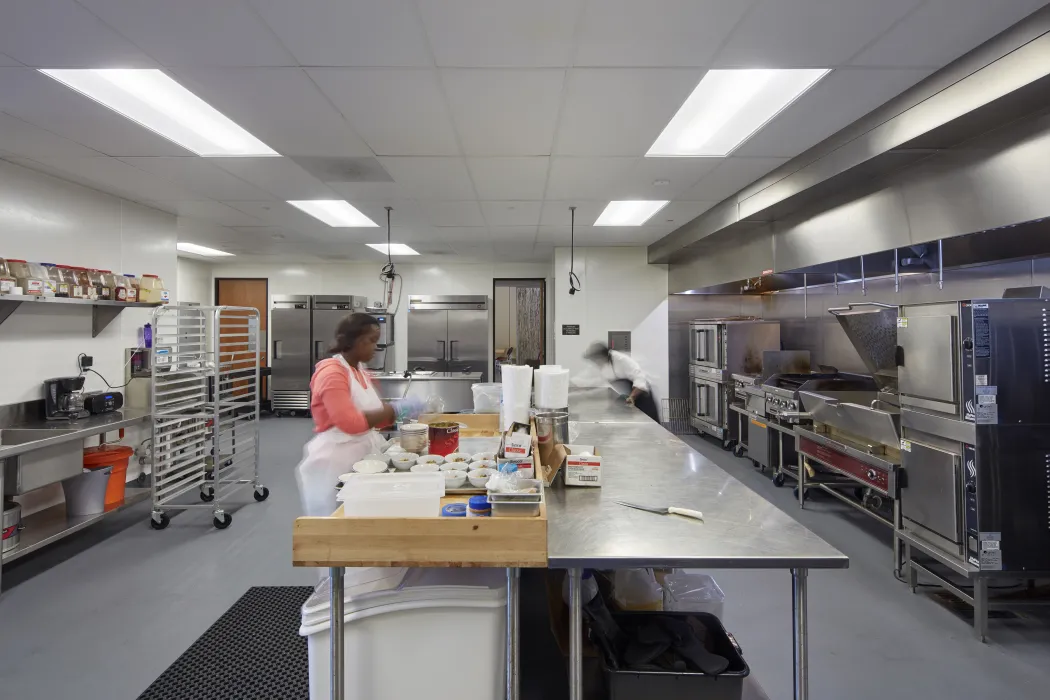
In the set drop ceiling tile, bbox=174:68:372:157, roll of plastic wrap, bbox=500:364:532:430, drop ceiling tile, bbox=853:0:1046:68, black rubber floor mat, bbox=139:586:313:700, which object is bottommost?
black rubber floor mat, bbox=139:586:313:700

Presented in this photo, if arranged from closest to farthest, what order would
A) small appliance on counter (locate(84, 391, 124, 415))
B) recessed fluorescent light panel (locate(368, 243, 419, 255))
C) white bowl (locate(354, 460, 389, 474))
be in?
white bowl (locate(354, 460, 389, 474)), small appliance on counter (locate(84, 391, 124, 415)), recessed fluorescent light panel (locate(368, 243, 419, 255))

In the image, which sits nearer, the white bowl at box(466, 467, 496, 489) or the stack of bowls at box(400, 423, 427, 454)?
the white bowl at box(466, 467, 496, 489)

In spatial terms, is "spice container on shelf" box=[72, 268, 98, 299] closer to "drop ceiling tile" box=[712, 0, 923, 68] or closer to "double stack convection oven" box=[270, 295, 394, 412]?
"drop ceiling tile" box=[712, 0, 923, 68]

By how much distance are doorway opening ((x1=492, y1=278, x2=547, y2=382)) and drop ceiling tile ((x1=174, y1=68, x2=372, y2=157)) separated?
553cm

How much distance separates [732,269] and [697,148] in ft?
7.07

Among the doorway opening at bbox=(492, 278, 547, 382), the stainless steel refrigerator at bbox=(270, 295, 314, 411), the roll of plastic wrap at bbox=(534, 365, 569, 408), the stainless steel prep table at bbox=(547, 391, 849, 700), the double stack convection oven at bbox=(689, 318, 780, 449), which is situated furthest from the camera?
the doorway opening at bbox=(492, 278, 547, 382)

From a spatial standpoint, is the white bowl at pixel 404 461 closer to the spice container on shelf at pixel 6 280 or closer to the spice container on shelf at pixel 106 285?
the spice container on shelf at pixel 6 280

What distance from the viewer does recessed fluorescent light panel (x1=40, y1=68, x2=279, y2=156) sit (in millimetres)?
2438

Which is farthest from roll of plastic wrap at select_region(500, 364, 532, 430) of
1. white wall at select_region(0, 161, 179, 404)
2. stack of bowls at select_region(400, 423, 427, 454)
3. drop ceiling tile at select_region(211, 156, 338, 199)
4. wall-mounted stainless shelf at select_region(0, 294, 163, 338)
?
white wall at select_region(0, 161, 179, 404)

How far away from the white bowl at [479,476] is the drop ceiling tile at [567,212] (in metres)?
3.25

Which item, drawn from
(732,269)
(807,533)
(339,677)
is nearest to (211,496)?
(339,677)

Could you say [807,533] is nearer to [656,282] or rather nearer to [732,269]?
[732,269]

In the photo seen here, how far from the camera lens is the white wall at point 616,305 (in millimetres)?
6836

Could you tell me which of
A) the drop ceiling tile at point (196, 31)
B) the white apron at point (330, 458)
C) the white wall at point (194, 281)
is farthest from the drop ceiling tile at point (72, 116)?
the white wall at point (194, 281)
